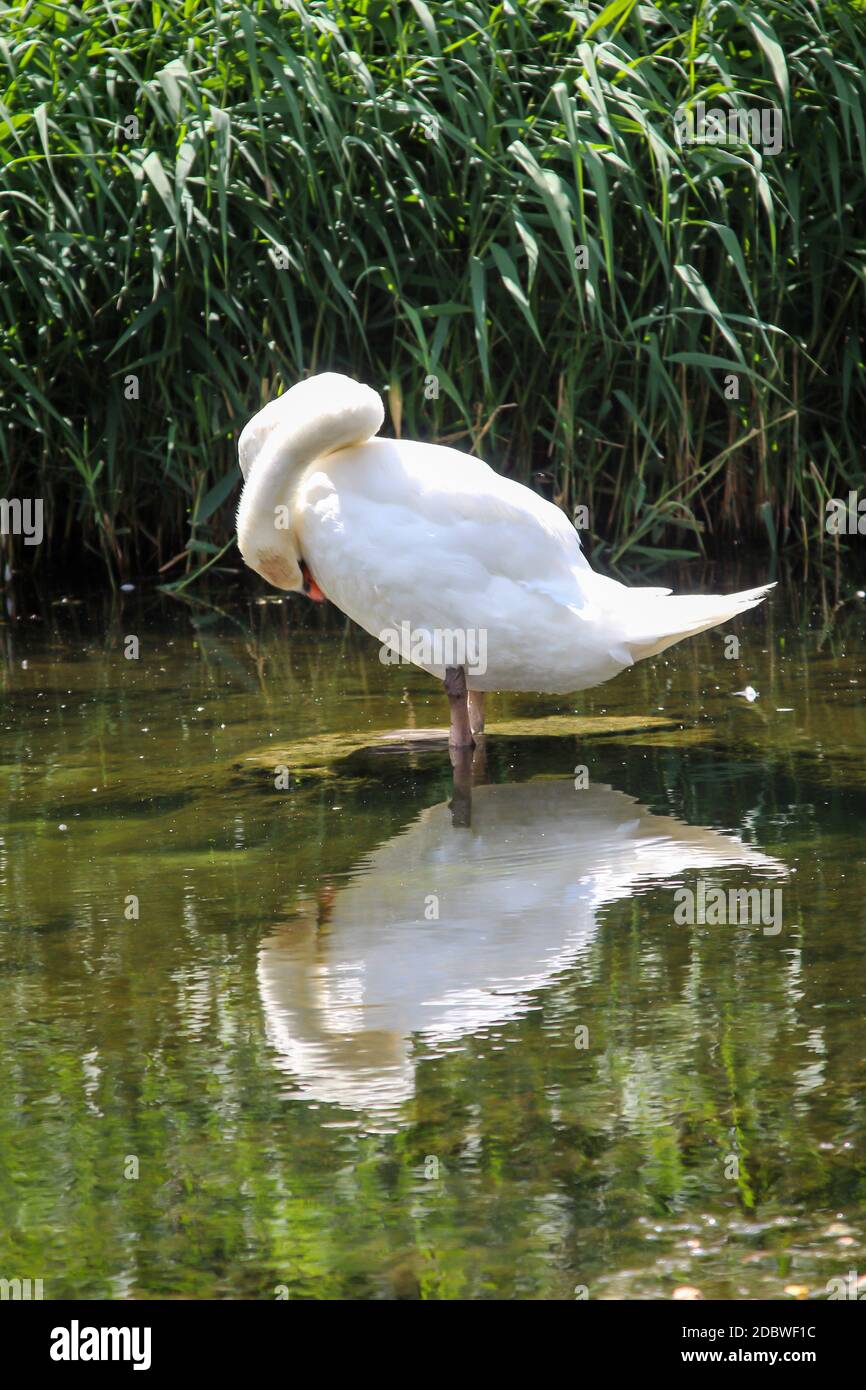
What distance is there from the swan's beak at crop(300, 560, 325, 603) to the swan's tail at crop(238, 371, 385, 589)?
0.15ft

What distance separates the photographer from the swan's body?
201 inches

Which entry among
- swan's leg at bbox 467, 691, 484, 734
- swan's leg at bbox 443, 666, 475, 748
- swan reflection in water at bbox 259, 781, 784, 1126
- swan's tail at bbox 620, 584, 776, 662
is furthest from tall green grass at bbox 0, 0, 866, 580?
swan reflection in water at bbox 259, 781, 784, 1126

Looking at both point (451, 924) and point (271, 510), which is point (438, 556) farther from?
point (451, 924)

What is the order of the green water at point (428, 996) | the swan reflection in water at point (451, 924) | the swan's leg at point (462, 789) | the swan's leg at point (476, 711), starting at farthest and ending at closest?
the swan's leg at point (476, 711) < the swan's leg at point (462, 789) < the swan reflection in water at point (451, 924) < the green water at point (428, 996)

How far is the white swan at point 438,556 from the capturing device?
5.12 m

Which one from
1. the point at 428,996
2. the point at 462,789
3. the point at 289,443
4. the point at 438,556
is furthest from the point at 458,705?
the point at 428,996

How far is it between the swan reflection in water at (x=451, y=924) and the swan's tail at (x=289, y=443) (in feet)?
3.07

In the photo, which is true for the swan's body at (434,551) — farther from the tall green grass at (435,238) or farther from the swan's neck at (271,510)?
the tall green grass at (435,238)

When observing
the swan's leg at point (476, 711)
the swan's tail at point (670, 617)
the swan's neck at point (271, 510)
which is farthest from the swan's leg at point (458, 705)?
the swan's neck at point (271, 510)

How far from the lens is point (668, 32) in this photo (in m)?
8.20

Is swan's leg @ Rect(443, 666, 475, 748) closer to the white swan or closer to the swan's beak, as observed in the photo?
the white swan

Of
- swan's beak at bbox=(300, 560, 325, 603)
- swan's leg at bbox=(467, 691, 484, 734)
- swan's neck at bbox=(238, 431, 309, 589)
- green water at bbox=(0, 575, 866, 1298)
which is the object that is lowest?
green water at bbox=(0, 575, 866, 1298)

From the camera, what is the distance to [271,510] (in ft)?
17.3

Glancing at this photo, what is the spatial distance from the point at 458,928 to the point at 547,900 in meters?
0.28
